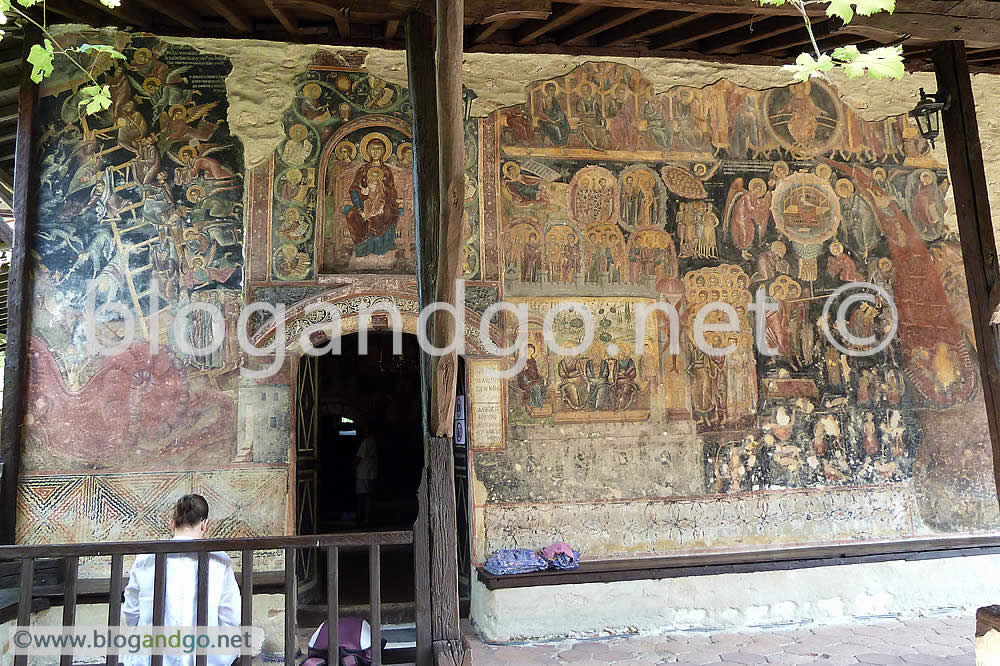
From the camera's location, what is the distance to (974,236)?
531 cm

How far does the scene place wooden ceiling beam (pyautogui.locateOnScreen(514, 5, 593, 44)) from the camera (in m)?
5.65

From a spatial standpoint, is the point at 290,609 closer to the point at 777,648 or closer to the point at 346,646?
the point at 346,646

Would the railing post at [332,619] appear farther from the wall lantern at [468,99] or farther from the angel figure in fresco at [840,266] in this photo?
the angel figure in fresco at [840,266]

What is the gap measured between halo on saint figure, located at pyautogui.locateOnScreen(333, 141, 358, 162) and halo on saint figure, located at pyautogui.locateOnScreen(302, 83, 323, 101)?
428 millimetres

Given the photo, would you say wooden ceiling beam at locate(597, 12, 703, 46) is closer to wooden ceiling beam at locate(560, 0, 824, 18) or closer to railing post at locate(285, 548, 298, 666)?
wooden ceiling beam at locate(560, 0, 824, 18)

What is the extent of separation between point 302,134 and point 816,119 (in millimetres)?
4566

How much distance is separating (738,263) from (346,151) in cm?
348

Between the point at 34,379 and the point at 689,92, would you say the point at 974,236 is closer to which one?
the point at 689,92

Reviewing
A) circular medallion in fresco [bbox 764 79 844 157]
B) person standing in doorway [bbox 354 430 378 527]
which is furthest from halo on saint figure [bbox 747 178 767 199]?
person standing in doorway [bbox 354 430 378 527]

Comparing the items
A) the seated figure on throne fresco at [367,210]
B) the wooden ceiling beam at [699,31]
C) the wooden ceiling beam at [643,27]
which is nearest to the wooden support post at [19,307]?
the seated figure on throne fresco at [367,210]

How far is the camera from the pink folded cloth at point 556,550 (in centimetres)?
549

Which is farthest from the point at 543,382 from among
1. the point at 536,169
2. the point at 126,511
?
the point at 126,511

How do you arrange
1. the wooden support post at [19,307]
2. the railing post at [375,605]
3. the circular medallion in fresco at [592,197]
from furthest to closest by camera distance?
the circular medallion in fresco at [592,197] → the wooden support post at [19,307] → the railing post at [375,605]

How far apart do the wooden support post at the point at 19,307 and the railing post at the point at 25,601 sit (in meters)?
2.43
